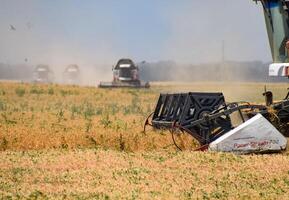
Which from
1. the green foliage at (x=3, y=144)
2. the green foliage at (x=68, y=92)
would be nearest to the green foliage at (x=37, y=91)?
the green foliage at (x=68, y=92)

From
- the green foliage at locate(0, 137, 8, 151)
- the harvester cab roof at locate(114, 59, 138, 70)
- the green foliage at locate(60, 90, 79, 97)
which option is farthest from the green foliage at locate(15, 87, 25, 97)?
the green foliage at locate(0, 137, 8, 151)

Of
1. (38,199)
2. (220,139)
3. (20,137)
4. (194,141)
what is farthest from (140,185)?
(20,137)

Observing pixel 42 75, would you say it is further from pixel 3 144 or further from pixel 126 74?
pixel 3 144

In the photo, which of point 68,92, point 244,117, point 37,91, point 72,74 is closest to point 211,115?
point 244,117

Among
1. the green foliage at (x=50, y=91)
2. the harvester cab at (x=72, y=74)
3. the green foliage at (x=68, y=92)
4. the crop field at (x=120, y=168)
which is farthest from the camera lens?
the harvester cab at (x=72, y=74)

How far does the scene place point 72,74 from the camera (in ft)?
295

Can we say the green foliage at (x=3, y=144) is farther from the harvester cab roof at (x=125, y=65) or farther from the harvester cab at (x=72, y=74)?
the harvester cab at (x=72, y=74)

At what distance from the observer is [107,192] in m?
10.2

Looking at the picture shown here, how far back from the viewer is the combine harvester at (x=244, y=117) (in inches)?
578

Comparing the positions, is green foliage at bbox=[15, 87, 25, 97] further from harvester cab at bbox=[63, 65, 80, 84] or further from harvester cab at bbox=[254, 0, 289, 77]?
harvester cab at bbox=[63, 65, 80, 84]

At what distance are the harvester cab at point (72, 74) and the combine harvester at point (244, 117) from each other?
74.5 metres

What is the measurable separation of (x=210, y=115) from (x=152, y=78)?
132894mm

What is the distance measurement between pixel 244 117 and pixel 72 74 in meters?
75.4

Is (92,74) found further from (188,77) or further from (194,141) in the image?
(194,141)
